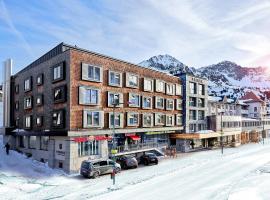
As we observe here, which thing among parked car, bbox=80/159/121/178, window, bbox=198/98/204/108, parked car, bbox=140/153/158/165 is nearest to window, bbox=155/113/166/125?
parked car, bbox=140/153/158/165

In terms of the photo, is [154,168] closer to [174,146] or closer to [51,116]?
[51,116]

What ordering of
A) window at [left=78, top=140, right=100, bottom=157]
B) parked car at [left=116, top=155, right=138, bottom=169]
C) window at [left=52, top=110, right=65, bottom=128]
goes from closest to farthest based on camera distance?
window at [left=78, top=140, right=100, bottom=157]
window at [left=52, top=110, right=65, bottom=128]
parked car at [left=116, top=155, right=138, bottom=169]

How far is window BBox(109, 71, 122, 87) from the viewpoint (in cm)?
4466

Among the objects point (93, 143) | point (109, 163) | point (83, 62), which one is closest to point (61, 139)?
point (93, 143)

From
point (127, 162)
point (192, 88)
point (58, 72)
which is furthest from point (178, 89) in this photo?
point (58, 72)

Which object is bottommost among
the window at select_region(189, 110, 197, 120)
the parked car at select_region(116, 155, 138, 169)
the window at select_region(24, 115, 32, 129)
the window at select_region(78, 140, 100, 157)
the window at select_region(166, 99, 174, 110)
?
the parked car at select_region(116, 155, 138, 169)

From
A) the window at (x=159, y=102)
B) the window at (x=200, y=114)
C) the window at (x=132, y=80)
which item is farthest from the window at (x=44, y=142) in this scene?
the window at (x=200, y=114)

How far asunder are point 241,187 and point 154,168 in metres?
14.5

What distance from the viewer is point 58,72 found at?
4144 centimetres

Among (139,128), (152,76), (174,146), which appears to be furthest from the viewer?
(174,146)

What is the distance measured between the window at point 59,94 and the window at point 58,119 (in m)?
1.54

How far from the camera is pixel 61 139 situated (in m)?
39.6

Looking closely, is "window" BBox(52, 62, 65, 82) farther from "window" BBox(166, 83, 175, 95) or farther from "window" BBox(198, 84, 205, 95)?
"window" BBox(198, 84, 205, 95)

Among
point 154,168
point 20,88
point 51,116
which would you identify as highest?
point 20,88
